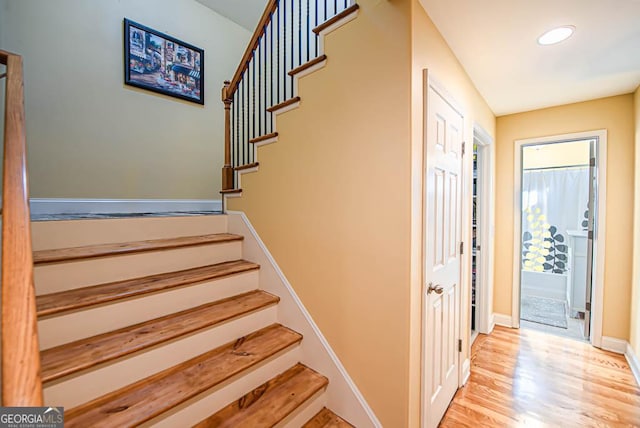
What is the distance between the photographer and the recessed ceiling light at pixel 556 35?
156cm

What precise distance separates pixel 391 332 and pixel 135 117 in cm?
308

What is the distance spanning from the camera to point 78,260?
1433 mm

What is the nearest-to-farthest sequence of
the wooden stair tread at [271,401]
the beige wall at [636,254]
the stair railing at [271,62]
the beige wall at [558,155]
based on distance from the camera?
1. the wooden stair tread at [271,401]
2. the stair railing at [271,62]
3. the beige wall at [636,254]
4. the beige wall at [558,155]

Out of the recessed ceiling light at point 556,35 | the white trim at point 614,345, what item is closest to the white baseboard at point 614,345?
the white trim at point 614,345

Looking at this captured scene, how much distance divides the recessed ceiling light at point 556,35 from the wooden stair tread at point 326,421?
265 centimetres

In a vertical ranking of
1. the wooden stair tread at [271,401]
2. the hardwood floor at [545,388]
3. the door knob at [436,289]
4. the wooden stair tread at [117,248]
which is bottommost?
the hardwood floor at [545,388]

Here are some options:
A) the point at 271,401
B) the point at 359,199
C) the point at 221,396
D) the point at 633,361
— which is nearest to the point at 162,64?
the point at 359,199

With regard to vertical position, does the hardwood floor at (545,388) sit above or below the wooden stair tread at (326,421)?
below

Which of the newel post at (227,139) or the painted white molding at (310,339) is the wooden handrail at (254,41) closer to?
the newel post at (227,139)

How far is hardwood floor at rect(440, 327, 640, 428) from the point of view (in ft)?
5.71

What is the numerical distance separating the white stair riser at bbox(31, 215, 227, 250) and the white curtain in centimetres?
436

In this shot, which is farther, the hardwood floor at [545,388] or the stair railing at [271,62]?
the stair railing at [271,62]

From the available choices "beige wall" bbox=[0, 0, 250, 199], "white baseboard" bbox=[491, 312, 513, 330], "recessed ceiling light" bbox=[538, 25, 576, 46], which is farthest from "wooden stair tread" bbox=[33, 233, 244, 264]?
"white baseboard" bbox=[491, 312, 513, 330]
